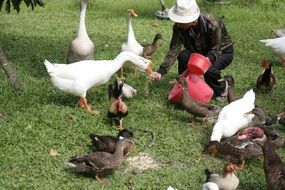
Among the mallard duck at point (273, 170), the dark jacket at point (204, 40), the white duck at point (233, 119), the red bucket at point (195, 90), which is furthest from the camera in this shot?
the red bucket at point (195, 90)

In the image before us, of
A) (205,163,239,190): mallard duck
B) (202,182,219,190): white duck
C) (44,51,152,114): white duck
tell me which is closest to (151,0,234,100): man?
(44,51,152,114): white duck

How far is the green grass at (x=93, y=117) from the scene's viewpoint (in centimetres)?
552

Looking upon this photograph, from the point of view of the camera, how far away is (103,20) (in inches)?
490

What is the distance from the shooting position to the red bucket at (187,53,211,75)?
7.04 m

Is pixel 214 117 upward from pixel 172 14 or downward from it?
downward

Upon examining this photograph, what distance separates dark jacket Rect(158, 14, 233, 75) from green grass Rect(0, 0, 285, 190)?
0.70 meters

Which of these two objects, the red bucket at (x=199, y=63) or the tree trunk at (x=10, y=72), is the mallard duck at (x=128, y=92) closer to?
the red bucket at (x=199, y=63)

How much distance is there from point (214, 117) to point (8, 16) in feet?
25.1

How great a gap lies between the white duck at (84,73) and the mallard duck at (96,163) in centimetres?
153

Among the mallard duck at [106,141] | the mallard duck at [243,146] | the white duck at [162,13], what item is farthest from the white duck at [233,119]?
the white duck at [162,13]

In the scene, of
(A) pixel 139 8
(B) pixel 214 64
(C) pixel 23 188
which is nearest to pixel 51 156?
A: (C) pixel 23 188

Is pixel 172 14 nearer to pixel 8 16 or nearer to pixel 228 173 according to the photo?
pixel 228 173

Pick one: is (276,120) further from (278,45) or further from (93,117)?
(278,45)

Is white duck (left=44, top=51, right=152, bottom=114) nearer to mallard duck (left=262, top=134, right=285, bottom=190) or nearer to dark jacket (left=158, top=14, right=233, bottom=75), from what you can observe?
dark jacket (left=158, top=14, right=233, bottom=75)
